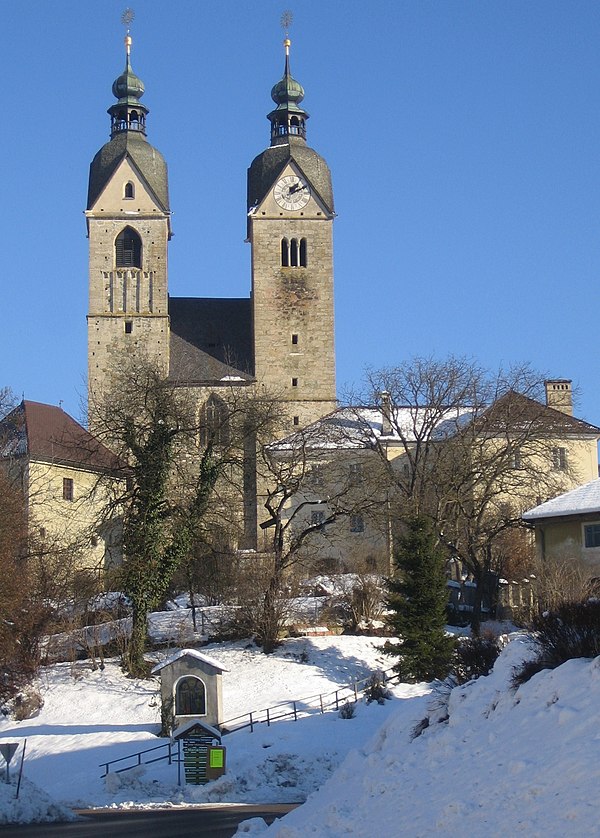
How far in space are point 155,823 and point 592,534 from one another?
22413 millimetres

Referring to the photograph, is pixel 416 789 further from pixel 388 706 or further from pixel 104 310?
pixel 104 310

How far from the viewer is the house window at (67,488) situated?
2277 inches

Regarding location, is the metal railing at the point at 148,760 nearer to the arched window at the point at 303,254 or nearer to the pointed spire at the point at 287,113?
the arched window at the point at 303,254

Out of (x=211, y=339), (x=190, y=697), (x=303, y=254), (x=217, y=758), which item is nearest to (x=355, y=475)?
(x=190, y=697)

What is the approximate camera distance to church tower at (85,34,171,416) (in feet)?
229

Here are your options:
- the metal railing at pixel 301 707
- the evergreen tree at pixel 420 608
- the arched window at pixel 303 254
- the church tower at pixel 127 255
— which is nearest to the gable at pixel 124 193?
the church tower at pixel 127 255

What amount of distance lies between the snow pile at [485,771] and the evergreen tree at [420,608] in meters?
17.8

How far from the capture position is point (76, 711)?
33.8 m

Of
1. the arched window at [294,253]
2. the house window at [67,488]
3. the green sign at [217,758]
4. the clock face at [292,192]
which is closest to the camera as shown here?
the green sign at [217,758]

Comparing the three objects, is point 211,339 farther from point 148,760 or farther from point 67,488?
point 148,760

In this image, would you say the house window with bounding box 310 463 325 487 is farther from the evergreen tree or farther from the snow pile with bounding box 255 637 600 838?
the snow pile with bounding box 255 637 600 838

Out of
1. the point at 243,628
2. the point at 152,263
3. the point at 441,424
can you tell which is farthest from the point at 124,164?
the point at 243,628

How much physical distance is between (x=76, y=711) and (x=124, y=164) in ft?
148

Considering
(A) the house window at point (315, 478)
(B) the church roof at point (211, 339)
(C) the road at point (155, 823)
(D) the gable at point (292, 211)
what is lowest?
(C) the road at point (155, 823)
